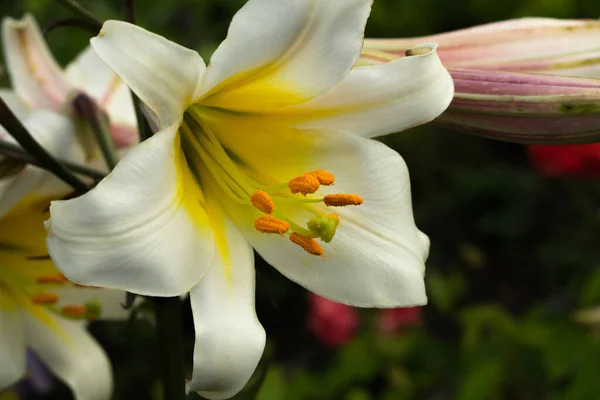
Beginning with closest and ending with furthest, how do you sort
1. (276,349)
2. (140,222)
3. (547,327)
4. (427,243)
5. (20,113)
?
(140,222), (427,243), (20,113), (547,327), (276,349)

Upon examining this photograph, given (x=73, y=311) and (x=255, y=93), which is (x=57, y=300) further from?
(x=255, y=93)

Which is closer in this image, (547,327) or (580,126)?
(580,126)

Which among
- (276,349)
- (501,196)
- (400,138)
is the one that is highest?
(400,138)

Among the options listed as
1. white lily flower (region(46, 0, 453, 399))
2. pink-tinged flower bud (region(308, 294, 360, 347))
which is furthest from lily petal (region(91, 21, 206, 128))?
pink-tinged flower bud (region(308, 294, 360, 347))

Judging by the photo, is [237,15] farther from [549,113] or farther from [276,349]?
[276,349]

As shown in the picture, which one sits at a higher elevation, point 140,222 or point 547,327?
point 140,222

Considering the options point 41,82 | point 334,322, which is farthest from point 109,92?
point 334,322

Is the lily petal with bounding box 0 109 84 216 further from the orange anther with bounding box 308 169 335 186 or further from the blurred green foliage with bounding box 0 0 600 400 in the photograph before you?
the blurred green foliage with bounding box 0 0 600 400

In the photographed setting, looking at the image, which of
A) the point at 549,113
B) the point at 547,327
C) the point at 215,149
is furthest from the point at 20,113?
the point at 547,327
